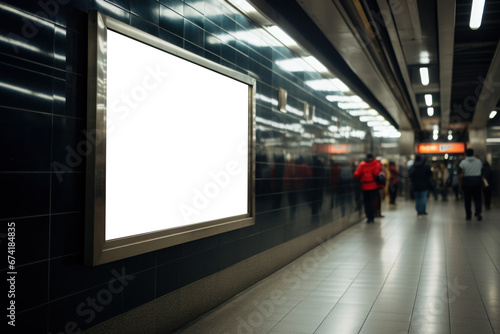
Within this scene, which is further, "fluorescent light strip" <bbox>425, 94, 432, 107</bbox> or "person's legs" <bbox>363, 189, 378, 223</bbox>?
"fluorescent light strip" <bbox>425, 94, 432, 107</bbox>

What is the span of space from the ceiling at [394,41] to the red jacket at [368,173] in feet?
4.62

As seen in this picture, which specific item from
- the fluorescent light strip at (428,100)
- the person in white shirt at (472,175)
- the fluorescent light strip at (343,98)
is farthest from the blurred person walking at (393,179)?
the fluorescent light strip at (343,98)

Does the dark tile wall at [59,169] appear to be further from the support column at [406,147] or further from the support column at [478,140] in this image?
the support column at [406,147]

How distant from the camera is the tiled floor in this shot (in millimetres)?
3363

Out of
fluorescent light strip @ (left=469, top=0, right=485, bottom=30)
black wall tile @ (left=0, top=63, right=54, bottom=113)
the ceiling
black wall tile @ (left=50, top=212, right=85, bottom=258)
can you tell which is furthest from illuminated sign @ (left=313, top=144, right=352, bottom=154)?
black wall tile @ (left=0, top=63, right=54, bottom=113)

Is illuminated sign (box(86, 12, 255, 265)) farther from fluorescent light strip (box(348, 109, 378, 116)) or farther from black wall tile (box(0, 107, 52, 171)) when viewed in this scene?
fluorescent light strip (box(348, 109, 378, 116))

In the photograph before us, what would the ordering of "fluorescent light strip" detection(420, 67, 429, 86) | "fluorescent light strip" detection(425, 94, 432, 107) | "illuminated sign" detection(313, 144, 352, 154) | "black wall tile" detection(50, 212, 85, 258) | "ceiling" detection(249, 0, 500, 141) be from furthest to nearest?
"fluorescent light strip" detection(425, 94, 432, 107)
"fluorescent light strip" detection(420, 67, 429, 86)
"illuminated sign" detection(313, 144, 352, 154)
"ceiling" detection(249, 0, 500, 141)
"black wall tile" detection(50, 212, 85, 258)

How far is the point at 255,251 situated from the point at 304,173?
81.5 inches

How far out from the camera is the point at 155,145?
2.98m

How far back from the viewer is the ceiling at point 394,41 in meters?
5.29

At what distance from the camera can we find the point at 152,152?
9.67 feet

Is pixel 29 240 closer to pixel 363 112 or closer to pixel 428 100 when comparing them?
pixel 363 112

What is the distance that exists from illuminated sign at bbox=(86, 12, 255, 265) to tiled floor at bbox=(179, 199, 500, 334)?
28.1 inches

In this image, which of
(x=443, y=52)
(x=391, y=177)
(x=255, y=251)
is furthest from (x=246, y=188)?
(x=391, y=177)
